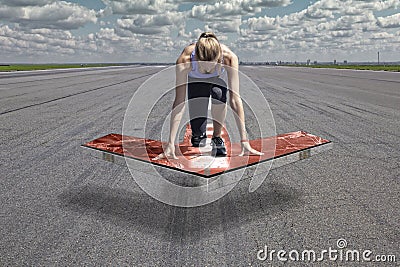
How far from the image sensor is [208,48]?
373 cm

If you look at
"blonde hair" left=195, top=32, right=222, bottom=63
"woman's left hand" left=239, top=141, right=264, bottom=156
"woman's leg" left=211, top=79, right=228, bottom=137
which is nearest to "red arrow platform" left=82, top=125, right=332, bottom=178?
"woman's left hand" left=239, top=141, right=264, bottom=156

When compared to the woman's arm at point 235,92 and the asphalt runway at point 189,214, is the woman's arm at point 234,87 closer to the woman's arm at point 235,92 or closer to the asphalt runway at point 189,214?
the woman's arm at point 235,92

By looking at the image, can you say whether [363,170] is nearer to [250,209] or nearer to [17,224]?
[250,209]

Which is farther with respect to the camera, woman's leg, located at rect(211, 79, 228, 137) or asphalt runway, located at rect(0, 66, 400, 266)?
woman's leg, located at rect(211, 79, 228, 137)

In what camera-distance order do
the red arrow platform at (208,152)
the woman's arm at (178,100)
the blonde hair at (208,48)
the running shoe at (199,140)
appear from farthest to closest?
the running shoe at (199,140) < the woman's arm at (178,100) < the blonde hair at (208,48) < the red arrow platform at (208,152)

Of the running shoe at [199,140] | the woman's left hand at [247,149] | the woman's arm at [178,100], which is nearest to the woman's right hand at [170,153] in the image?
the woman's arm at [178,100]

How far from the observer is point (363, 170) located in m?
4.74

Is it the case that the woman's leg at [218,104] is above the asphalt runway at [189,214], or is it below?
above

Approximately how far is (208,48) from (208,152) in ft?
3.96

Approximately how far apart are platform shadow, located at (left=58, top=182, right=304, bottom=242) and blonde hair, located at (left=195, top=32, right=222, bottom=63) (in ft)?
4.40

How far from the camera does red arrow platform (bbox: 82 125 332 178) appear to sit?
3.59m

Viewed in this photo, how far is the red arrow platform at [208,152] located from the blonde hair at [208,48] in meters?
1.00

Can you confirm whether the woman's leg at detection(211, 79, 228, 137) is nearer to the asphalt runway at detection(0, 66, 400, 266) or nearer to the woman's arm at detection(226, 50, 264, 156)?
the woman's arm at detection(226, 50, 264, 156)

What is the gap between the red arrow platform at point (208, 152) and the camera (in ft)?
11.8
